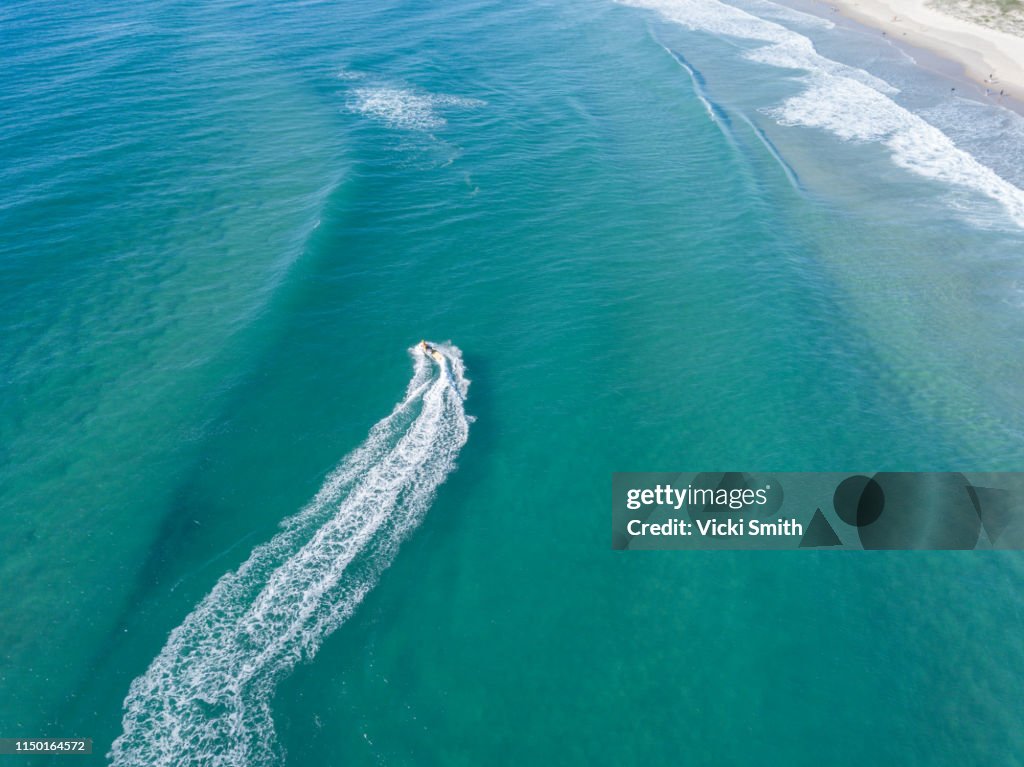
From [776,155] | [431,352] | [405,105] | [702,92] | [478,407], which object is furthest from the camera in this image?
[702,92]

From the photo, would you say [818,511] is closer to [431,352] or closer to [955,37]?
[431,352]

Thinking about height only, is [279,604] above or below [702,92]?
below

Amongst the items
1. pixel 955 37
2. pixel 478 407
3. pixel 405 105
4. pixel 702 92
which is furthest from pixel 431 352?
pixel 955 37

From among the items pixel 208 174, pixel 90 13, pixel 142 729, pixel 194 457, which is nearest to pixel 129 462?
pixel 194 457

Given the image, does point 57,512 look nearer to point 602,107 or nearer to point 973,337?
point 973,337

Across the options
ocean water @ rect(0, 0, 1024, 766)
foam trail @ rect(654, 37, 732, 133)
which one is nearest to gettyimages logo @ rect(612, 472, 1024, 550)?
ocean water @ rect(0, 0, 1024, 766)

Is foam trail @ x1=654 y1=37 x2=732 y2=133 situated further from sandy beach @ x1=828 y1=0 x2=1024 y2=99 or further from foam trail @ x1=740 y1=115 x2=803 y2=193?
sandy beach @ x1=828 y1=0 x2=1024 y2=99
